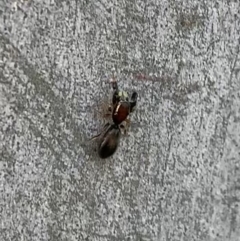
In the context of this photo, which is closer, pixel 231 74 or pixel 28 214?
pixel 28 214

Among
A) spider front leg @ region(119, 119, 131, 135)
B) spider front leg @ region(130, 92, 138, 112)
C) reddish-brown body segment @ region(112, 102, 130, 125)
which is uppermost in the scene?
spider front leg @ region(130, 92, 138, 112)

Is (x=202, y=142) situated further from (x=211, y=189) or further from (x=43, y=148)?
(x=43, y=148)

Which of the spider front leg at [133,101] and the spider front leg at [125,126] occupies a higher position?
the spider front leg at [133,101]

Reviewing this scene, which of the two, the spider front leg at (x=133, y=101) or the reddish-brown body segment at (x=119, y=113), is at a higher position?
the spider front leg at (x=133, y=101)

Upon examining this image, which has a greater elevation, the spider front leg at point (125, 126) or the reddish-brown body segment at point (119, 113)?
the reddish-brown body segment at point (119, 113)

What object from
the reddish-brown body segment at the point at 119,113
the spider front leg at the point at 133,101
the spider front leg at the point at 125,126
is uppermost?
the spider front leg at the point at 133,101

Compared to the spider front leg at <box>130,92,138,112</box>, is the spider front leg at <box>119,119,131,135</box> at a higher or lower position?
lower

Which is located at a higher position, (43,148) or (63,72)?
(63,72)

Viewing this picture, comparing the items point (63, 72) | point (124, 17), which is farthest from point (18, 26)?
point (124, 17)
